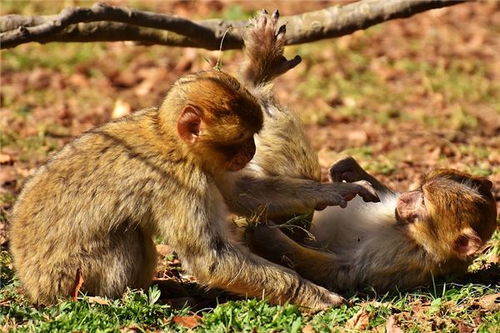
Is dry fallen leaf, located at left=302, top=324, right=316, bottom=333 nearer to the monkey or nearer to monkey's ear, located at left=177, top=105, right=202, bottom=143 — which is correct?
the monkey

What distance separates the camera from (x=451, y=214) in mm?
6020

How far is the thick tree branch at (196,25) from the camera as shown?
263 inches

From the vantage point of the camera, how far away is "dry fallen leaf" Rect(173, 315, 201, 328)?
536cm

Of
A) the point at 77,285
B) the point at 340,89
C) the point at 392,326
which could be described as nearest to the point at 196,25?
the point at 77,285

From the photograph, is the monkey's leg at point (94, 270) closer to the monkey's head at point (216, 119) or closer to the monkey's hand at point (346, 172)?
the monkey's head at point (216, 119)

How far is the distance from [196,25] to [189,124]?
6.43 ft

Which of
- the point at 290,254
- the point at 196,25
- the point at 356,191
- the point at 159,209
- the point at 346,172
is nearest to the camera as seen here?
the point at 159,209

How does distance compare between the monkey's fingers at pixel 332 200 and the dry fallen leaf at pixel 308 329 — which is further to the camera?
the monkey's fingers at pixel 332 200

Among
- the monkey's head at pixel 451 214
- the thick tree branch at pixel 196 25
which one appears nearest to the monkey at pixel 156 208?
the monkey's head at pixel 451 214

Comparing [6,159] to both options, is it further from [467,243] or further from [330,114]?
[467,243]

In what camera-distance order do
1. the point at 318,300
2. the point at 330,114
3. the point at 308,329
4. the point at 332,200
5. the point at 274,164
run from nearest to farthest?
the point at 308,329 → the point at 318,300 → the point at 332,200 → the point at 274,164 → the point at 330,114

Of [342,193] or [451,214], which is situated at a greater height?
[342,193]

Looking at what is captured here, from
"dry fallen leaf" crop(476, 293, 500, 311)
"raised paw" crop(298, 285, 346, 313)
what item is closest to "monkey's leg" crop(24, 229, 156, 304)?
"raised paw" crop(298, 285, 346, 313)

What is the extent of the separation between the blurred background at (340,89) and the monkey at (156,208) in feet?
8.43
